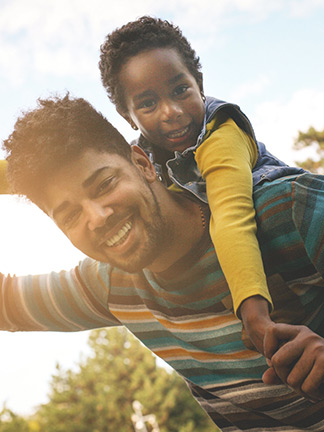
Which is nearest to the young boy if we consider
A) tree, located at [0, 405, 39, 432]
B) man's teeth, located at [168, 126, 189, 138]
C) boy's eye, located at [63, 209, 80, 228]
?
man's teeth, located at [168, 126, 189, 138]

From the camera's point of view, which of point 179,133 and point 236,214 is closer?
point 236,214

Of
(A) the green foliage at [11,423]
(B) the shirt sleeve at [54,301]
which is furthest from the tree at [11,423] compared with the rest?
(B) the shirt sleeve at [54,301]

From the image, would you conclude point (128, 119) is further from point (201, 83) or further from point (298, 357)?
point (298, 357)

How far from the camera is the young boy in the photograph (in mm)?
534

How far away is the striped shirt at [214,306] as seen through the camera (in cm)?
58

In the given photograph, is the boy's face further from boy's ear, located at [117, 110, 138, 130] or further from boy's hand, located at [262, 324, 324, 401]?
boy's hand, located at [262, 324, 324, 401]

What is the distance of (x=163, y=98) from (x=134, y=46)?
0.29ft

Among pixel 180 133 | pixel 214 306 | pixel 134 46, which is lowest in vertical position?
pixel 214 306

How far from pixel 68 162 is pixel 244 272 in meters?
0.23

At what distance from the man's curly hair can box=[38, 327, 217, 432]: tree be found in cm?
505

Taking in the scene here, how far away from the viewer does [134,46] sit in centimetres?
73

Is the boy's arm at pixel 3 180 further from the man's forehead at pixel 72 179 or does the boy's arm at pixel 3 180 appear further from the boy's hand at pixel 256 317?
the boy's hand at pixel 256 317

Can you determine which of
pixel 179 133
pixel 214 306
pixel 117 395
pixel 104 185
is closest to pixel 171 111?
pixel 179 133

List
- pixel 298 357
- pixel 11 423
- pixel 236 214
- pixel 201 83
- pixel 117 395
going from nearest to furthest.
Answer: pixel 298 357, pixel 236 214, pixel 201 83, pixel 11 423, pixel 117 395
